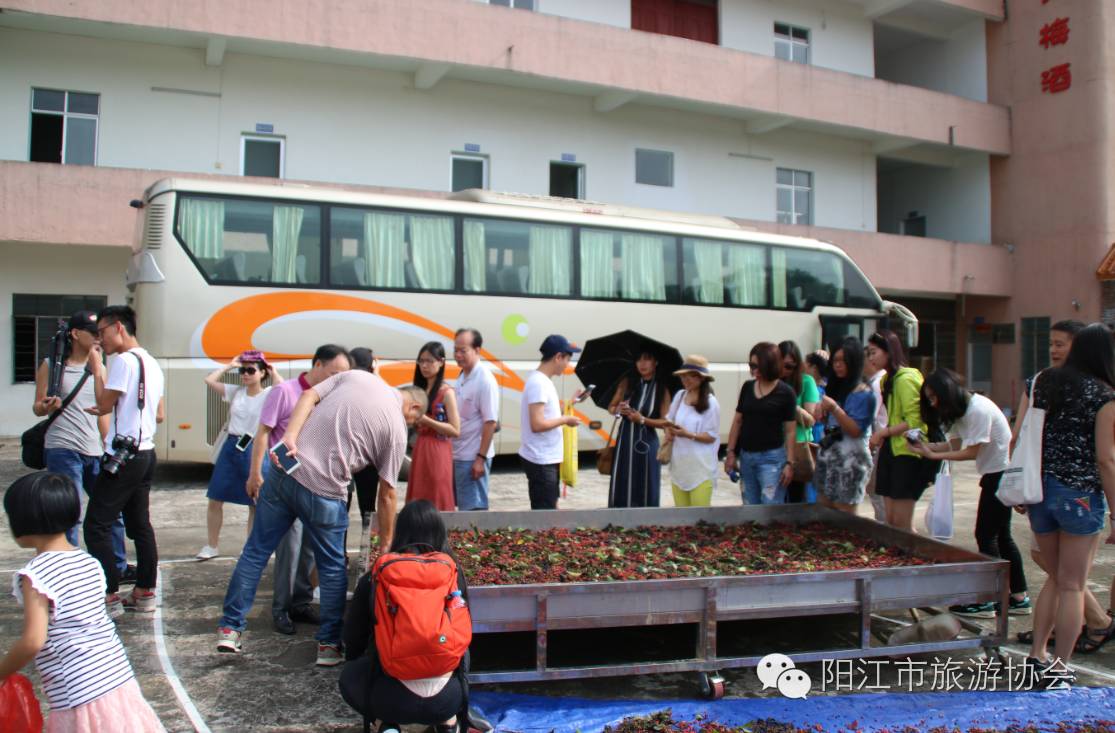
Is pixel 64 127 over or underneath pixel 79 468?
over

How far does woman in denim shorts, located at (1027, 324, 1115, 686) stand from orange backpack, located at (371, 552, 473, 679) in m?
2.85

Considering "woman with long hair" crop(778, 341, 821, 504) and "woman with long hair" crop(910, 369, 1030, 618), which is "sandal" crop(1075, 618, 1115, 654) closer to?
"woman with long hair" crop(910, 369, 1030, 618)

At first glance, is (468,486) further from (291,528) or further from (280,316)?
(280,316)

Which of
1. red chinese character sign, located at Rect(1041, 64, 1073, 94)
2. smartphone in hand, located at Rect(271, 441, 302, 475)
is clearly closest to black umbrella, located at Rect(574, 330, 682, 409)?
smartphone in hand, located at Rect(271, 441, 302, 475)

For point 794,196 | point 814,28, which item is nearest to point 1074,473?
point 794,196

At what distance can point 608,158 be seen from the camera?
17641mm

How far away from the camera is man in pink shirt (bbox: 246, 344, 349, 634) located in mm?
4793

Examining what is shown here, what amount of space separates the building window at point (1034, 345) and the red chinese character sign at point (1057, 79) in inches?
209

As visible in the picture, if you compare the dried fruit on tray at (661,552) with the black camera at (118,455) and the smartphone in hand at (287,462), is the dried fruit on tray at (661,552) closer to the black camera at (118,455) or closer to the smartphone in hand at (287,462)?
the smartphone in hand at (287,462)

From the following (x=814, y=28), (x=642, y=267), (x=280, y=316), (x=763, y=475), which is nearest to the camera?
(x=763, y=475)

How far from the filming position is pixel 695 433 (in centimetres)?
595

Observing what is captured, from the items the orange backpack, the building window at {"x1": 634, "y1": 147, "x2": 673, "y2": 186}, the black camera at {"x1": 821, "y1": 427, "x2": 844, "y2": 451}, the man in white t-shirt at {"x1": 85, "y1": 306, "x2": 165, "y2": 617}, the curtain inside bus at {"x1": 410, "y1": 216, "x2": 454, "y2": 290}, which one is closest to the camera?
the orange backpack

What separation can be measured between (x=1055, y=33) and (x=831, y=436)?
61.0 ft

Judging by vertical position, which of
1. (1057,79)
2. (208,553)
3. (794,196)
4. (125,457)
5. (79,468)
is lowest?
(208,553)
